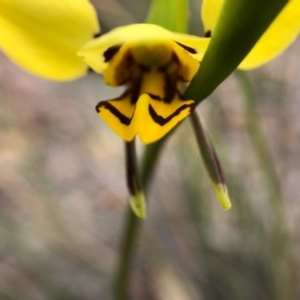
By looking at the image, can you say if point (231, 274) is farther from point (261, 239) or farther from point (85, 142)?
point (85, 142)

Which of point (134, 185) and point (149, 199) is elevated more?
point (134, 185)

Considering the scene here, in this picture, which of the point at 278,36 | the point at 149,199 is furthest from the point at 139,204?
the point at 149,199

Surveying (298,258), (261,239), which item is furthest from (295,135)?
(261,239)

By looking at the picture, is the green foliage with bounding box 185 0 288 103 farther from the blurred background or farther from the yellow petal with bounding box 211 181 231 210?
the blurred background

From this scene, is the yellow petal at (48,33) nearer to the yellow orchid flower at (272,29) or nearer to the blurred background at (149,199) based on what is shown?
the yellow orchid flower at (272,29)

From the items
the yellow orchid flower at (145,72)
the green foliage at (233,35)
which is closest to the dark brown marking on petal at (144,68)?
the yellow orchid flower at (145,72)

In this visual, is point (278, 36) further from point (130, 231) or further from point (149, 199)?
point (149, 199)

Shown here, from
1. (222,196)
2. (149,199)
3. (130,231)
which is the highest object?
(222,196)
